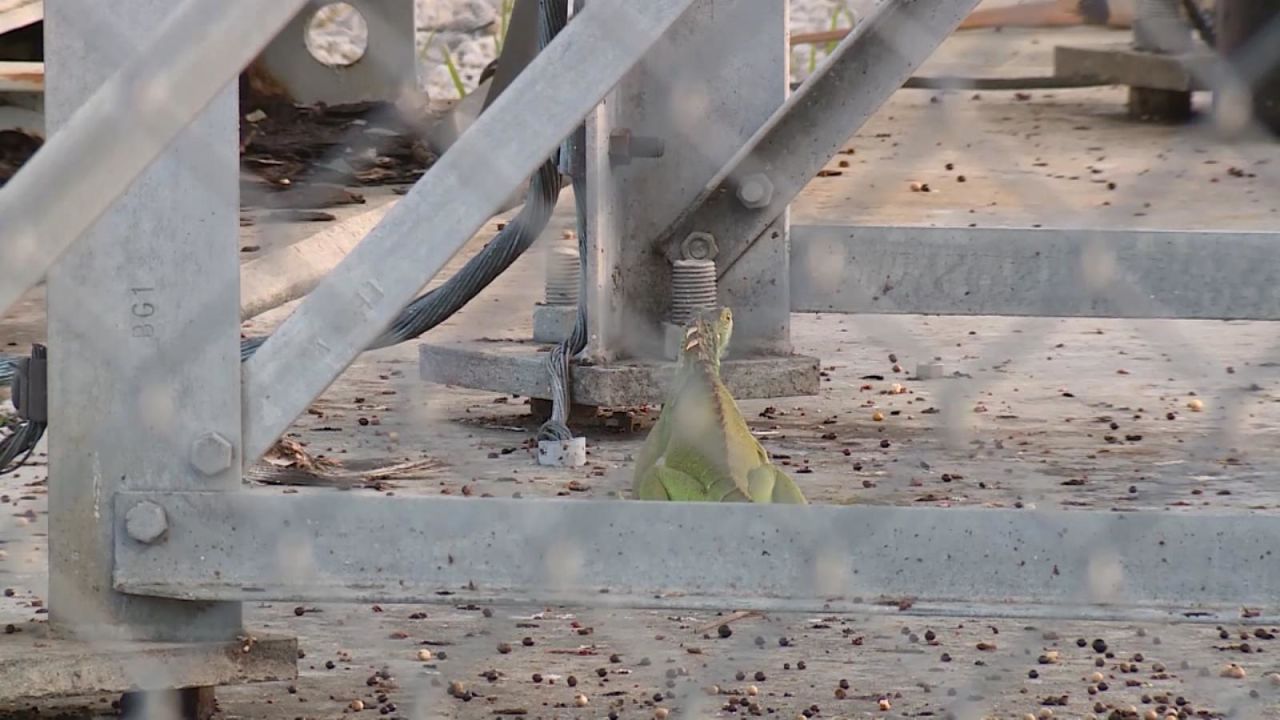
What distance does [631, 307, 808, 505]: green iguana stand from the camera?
2.70 metres

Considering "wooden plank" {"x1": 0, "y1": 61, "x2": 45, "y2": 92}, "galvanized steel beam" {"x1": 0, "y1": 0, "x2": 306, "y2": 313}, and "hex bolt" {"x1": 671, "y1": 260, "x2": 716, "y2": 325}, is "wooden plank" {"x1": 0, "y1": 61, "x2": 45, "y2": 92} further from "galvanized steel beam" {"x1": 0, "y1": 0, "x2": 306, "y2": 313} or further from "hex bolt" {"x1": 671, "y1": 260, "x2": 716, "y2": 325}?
"galvanized steel beam" {"x1": 0, "y1": 0, "x2": 306, "y2": 313}

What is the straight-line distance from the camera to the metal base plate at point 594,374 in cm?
324

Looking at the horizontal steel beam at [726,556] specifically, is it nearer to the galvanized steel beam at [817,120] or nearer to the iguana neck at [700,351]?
the iguana neck at [700,351]

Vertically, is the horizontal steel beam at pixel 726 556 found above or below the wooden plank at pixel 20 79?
below

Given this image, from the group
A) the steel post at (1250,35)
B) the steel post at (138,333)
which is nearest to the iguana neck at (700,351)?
the steel post at (138,333)

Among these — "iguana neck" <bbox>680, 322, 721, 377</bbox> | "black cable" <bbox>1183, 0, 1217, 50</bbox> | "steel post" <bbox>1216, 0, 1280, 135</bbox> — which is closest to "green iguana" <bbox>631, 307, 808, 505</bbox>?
"iguana neck" <bbox>680, 322, 721, 377</bbox>

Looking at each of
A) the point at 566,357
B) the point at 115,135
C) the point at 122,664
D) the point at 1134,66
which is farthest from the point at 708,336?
the point at 1134,66

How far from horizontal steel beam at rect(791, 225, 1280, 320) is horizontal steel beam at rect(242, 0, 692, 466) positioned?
1717 millimetres

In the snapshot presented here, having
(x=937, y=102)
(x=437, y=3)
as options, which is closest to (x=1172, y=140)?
(x=937, y=102)

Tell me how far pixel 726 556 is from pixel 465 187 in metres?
0.36

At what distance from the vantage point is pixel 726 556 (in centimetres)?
164

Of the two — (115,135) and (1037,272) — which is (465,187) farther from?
(1037,272)

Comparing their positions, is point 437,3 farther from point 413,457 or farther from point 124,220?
point 124,220

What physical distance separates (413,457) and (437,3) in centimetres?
468
